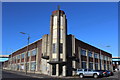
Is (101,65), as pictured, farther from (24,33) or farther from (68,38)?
(24,33)

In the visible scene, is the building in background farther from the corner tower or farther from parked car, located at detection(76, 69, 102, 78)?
parked car, located at detection(76, 69, 102, 78)

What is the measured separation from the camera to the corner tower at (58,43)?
38438mm

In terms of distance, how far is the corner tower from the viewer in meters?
38.4

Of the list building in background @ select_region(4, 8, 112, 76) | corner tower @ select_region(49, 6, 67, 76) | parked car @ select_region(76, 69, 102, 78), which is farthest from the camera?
building in background @ select_region(4, 8, 112, 76)

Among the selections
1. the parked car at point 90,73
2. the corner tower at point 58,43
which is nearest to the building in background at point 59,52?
the corner tower at point 58,43

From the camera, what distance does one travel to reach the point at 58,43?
127ft

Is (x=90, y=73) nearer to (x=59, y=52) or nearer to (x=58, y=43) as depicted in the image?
(x=59, y=52)

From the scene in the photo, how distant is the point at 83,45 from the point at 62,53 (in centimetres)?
1234

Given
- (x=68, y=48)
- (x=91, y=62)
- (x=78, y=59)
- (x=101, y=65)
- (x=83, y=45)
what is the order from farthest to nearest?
(x=101, y=65) < (x=91, y=62) < (x=83, y=45) < (x=78, y=59) < (x=68, y=48)

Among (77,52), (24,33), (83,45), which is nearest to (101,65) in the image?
(83,45)

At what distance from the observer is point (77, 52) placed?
147ft

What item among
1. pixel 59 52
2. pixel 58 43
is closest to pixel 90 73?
pixel 59 52

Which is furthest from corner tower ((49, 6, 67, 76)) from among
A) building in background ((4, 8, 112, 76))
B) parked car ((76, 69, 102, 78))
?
parked car ((76, 69, 102, 78))

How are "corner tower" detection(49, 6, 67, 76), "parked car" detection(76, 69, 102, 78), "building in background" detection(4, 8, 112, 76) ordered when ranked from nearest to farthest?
"parked car" detection(76, 69, 102, 78), "corner tower" detection(49, 6, 67, 76), "building in background" detection(4, 8, 112, 76)
